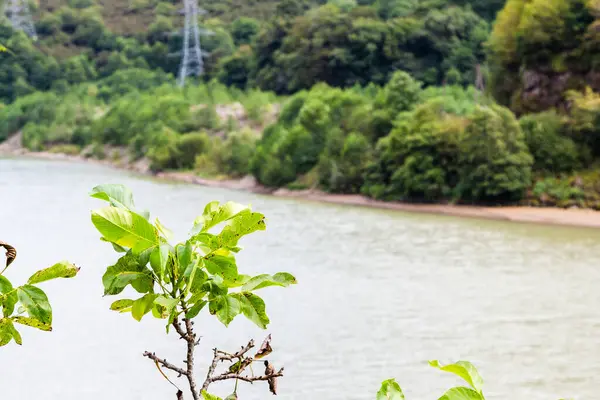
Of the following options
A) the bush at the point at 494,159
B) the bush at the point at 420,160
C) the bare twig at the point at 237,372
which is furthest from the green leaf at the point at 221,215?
the bush at the point at 420,160

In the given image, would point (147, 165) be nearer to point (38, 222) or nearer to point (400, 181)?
point (400, 181)

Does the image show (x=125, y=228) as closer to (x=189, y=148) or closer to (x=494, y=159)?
(x=494, y=159)

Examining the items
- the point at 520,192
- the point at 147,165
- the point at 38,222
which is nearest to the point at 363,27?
the point at 147,165

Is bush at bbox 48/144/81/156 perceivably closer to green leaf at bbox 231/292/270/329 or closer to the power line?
the power line

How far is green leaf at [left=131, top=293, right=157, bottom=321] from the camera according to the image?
99.9 inches

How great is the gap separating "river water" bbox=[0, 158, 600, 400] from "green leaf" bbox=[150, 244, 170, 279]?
10.8 meters

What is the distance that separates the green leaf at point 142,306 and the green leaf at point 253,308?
188 millimetres

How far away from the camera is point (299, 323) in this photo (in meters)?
17.4

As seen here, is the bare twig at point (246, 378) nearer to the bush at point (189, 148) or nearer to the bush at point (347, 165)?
the bush at point (347, 165)

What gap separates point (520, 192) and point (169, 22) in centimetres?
5595

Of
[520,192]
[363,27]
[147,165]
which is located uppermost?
[363,27]

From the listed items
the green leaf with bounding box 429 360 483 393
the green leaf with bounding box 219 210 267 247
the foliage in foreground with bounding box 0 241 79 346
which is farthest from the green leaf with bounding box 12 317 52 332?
the green leaf with bounding box 429 360 483 393

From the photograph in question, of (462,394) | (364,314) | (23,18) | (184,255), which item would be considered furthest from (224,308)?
(23,18)

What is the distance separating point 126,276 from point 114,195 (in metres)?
0.19
